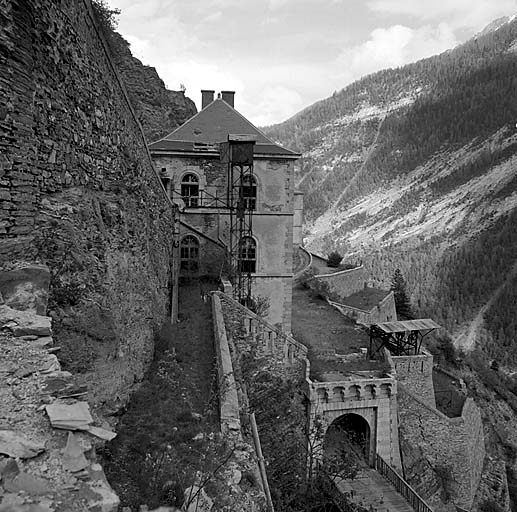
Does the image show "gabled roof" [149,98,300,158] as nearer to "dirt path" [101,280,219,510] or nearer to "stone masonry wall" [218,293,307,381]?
"stone masonry wall" [218,293,307,381]

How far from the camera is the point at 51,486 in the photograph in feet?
9.42

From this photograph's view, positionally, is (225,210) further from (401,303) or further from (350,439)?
(401,303)

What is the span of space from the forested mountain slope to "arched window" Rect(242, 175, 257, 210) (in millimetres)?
57581

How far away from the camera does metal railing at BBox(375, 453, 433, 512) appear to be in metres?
14.2

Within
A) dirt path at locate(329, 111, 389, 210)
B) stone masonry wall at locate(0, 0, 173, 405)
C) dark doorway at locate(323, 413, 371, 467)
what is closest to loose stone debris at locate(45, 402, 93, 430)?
stone masonry wall at locate(0, 0, 173, 405)

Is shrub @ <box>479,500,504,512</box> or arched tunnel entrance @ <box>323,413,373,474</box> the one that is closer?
arched tunnel entrance @ <box>323,413,373,474</box>

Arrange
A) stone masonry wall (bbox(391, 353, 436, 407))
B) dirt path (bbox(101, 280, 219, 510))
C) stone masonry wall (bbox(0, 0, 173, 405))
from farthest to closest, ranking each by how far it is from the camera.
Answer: stone masonry wall (bbox(391, 353, 436, 407))
stone masonry wall (bbox(0, 0, 173, 405))
dirt path (bbox(101, 280, 219, 510))

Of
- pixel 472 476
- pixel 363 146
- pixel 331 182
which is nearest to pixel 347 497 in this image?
pixel 472 476

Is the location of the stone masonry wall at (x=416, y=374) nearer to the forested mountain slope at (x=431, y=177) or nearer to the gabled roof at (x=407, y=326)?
the gabled roof at (x=407, y=326)

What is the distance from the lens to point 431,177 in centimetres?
13825

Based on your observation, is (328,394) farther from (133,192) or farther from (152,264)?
(133,192)

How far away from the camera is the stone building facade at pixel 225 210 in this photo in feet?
62.9

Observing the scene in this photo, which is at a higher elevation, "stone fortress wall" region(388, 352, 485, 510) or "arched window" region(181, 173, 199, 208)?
"arched window" region(181, 173, 199, 208)

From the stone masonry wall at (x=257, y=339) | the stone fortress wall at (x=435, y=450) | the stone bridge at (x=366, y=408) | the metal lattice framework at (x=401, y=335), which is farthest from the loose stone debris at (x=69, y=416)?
the metal lattice framework at (x=401, y=335)
